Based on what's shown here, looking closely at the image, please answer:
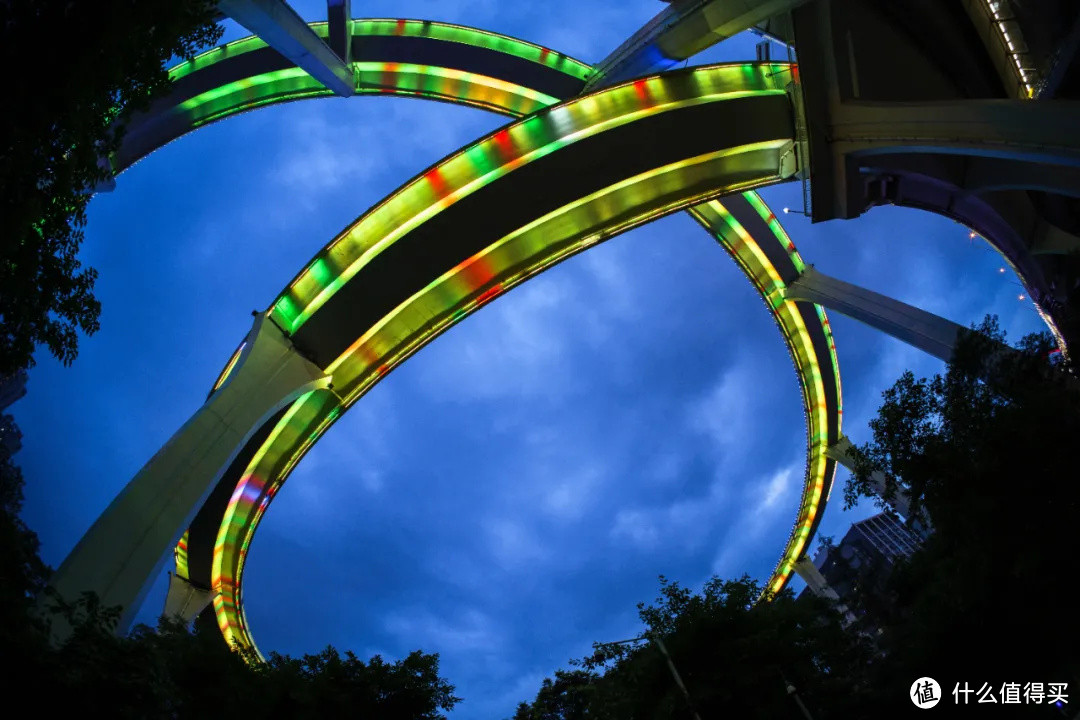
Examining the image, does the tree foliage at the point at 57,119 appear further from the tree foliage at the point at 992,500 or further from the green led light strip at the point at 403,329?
the tree foliage at the point at 992,500

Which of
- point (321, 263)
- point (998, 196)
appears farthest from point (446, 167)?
point (998, 196)

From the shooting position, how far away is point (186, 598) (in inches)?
1027

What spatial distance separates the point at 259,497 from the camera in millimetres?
23734

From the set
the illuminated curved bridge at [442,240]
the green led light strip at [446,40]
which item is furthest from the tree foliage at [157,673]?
the green led light strip at [446,40]

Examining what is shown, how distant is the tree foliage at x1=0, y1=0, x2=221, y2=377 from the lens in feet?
24.5

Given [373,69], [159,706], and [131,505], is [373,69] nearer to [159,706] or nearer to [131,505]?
[131,505]

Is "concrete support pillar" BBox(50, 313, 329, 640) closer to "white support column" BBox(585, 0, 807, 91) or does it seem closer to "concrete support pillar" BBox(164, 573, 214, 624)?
"concrete support pillar" BBox(164, 573, 214, 624)

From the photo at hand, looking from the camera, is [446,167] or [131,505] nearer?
[131,505]

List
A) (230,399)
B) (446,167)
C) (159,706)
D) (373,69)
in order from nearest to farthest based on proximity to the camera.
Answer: (159,706) → (230,399) → (446,167) → (373,69)

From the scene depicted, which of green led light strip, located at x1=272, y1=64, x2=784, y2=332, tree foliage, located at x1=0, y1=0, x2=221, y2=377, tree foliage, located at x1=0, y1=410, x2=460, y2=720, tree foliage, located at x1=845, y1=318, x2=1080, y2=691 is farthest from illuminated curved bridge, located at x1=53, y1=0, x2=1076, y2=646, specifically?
tree foliage, located at x1=0, y1=0, x2=221, y2=377

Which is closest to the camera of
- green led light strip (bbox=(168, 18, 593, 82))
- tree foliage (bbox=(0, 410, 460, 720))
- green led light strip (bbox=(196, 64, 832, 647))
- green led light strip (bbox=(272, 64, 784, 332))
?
tree foliage (bbox=(0, 410, 460, 720))

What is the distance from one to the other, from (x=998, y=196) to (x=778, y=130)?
11637mm

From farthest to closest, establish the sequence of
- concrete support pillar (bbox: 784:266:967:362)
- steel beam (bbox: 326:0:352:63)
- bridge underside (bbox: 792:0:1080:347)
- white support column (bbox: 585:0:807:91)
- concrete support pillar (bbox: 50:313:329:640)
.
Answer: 1. steel beam (bbox: 326:0:352:63)
2. concrete support pillar (bbox: 784:266:967:362)
3. bridge underside (bbox: 792:0:1080:347)
4. white support column (bbox: 585:0:807:91)
5. concrete support pillar (bbox: 50:313:329:640)

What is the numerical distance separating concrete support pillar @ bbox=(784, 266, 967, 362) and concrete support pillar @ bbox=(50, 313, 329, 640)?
20.7m
